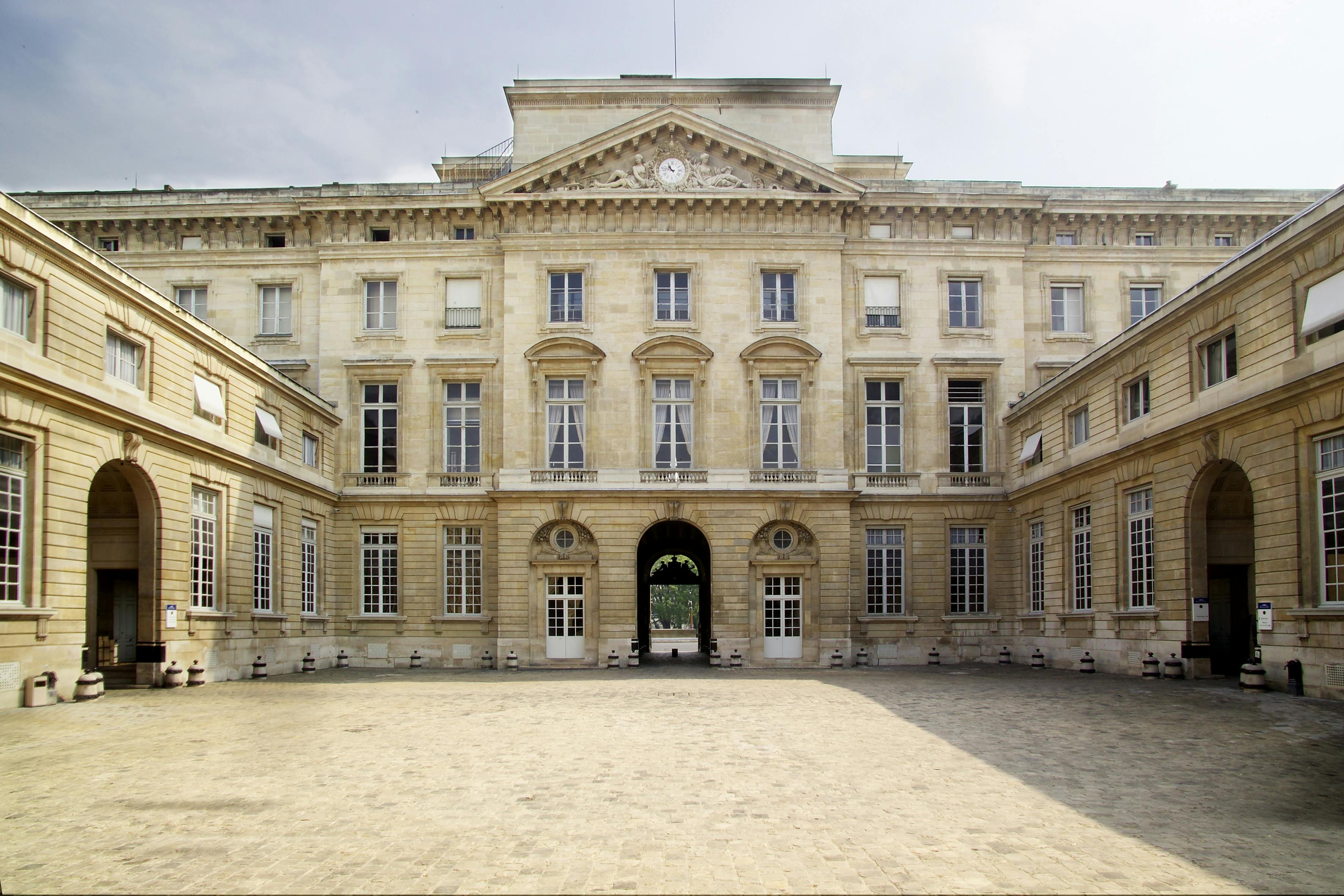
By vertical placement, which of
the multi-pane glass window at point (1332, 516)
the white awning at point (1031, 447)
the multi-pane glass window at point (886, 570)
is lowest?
the multi-pane glass window at point (886, 570)

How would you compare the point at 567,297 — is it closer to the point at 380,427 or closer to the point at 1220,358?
the point at 380,427

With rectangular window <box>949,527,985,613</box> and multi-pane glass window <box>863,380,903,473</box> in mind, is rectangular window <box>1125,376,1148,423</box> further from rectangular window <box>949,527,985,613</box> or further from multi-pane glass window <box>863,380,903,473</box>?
multi-pane glass window <box>863,380,903,473</box>

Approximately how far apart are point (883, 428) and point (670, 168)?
446 inches

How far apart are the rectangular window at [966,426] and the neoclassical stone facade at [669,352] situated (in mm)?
83

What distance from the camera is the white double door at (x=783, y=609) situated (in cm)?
3669

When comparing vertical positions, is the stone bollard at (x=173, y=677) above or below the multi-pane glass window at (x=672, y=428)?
below

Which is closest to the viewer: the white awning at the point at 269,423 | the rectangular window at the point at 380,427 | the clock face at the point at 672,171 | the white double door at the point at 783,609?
the white awning at the point at 269,423

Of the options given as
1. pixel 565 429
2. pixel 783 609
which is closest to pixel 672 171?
pixel 565 429

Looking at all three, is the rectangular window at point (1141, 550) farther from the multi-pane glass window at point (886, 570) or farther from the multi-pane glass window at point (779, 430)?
the multi-pane glass window at point (779, 430)

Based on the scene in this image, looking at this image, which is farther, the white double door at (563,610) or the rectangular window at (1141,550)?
the white double door at (563,610)

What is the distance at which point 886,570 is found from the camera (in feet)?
125

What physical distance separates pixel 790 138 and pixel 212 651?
82.5 ft

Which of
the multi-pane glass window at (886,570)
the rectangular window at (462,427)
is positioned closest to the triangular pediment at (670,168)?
the rectangular window at (462,427)

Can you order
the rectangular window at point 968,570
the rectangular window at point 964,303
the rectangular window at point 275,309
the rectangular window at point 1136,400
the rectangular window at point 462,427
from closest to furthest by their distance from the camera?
the rectangular window at point 1136,400, the rectangular window at point 968,570, the rectangular window at point 462,427, the rectangular window at point 964,303, the rectangular window at point 275,309
